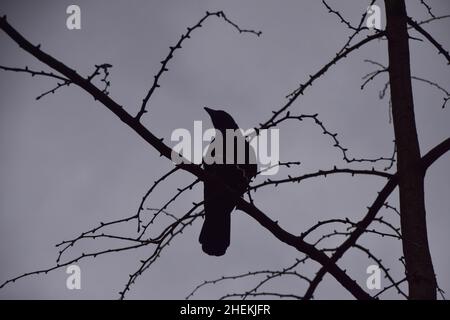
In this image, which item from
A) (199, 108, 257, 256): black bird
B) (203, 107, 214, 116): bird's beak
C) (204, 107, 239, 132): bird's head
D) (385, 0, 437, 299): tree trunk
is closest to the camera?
(385, 0, 437, 299): tree trunk

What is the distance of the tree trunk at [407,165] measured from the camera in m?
2.39

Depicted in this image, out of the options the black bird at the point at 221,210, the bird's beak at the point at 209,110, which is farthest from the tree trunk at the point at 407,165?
the bird's beak at the point at 209,110

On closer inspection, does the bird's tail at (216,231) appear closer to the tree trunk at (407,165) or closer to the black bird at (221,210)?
the black bird at (221,210)

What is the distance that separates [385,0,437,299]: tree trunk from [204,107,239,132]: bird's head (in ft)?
6.38

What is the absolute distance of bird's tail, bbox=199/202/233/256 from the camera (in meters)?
3.83

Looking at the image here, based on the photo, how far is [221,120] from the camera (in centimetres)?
474

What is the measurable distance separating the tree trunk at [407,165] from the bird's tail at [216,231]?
4.75ft

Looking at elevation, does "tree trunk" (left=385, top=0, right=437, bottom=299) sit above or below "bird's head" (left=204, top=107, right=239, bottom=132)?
below

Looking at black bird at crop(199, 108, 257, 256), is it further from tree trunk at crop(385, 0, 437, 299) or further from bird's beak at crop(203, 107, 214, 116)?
tree trunk at crop(385, 0, 437, 299)

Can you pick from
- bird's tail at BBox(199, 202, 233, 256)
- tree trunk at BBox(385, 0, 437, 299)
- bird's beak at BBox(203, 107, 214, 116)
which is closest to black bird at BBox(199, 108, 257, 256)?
bird's tail at BBox(199, 202, 233, 256)

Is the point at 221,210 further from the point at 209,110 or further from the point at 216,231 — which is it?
the point at 209,110

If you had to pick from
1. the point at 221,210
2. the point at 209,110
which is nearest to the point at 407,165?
the point at 221,210

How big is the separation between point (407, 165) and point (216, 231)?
1.60 metres
